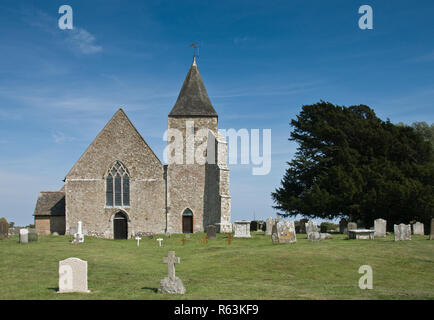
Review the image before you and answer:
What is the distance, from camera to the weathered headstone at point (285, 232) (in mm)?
24391

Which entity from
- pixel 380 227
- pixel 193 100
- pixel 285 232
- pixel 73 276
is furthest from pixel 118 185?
pixel 73 276

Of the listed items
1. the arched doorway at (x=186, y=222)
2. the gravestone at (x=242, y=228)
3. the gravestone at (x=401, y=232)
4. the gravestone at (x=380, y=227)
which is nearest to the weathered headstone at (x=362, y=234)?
the gravestone at (x=380, y=227)

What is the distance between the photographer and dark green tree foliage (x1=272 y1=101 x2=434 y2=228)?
35312 mm

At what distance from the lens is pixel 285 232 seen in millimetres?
24484

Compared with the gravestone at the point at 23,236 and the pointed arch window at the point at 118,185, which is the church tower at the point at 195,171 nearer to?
the pointed arch window at the point at 118,185

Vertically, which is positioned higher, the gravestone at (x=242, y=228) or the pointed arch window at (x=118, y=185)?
the pointed arch window at (x=118, y=185)

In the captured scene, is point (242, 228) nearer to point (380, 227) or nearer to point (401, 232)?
point (380, 227)

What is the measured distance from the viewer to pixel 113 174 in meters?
36.4

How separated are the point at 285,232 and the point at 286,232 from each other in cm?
5

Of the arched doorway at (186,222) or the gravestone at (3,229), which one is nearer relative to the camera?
the gravestone at (3,229)

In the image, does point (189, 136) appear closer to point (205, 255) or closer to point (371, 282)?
point (205, 255)

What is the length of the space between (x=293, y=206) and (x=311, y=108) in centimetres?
981

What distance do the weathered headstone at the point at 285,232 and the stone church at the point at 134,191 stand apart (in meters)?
11.5
